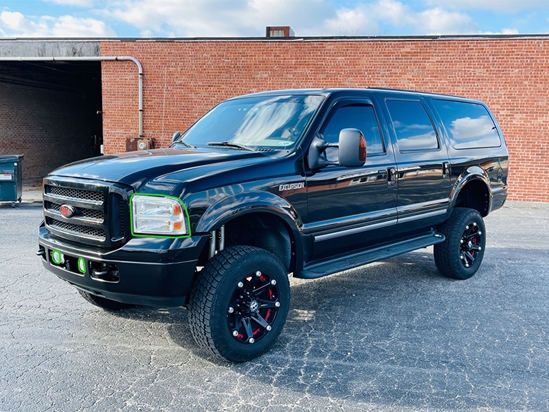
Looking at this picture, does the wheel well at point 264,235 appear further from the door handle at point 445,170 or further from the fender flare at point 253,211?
the door handle at point 445,170

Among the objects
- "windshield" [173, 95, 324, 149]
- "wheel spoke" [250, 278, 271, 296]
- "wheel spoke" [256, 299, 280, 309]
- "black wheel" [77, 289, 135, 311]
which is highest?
"windshield" [173, 95, 324, 149]

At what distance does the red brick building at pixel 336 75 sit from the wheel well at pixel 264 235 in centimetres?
1083

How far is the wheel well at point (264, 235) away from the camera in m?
3.98

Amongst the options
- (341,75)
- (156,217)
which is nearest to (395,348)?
(156,217)

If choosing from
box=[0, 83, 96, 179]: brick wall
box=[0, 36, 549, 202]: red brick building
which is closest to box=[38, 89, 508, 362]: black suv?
box=[0, 36, 549, 202]: red brick building

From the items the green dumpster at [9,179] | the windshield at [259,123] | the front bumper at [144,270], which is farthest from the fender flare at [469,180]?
the green dumpster at [9,179]

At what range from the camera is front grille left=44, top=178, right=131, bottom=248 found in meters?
3.33

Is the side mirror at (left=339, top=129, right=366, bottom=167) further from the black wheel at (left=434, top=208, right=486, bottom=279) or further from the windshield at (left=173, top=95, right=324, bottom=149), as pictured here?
the black wheel at (left=434, top=208, right=486, bottom=279)

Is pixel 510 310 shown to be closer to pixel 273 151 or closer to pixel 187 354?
pixel 273 151

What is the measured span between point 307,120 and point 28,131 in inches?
858

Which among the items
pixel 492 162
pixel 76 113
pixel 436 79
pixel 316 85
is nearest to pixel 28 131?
pixel 76 113

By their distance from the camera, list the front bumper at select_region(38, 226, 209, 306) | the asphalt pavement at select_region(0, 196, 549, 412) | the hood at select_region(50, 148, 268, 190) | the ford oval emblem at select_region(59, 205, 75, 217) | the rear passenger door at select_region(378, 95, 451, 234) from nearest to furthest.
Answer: the asphalt pavement at select_region(0, 196, 549, 412)
the front bumper at select_region(38, 226, 209, 306)
the hood at select_region(50, 148, 268, 190)
the ford oval emblem at select_region(59, 205, 75, 217)
the rear passenger door at select_region(378, 95, 451, 234)

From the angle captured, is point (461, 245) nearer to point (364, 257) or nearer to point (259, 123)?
point (364, 257)

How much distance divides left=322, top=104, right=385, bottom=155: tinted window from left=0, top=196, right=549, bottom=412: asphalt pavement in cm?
157
